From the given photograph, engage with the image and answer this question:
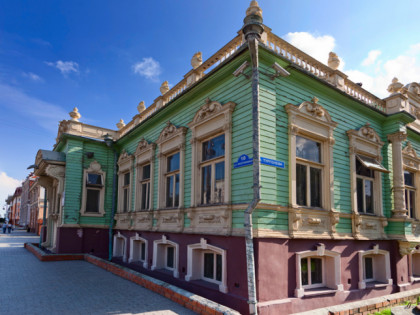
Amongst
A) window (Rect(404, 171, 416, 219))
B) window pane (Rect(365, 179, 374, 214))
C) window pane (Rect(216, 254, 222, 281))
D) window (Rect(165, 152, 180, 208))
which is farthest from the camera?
window (Rect(404, 171, 416, 219))

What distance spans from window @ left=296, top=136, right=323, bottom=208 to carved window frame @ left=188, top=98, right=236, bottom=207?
1.88 m

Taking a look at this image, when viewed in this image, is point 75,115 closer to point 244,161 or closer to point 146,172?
point 146,172

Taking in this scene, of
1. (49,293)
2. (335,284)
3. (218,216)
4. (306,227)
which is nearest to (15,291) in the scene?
(49,293)

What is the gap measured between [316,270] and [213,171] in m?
3.82

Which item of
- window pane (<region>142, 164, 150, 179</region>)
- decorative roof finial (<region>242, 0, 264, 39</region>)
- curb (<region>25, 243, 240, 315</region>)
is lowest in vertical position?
curb (<region>25, 243, 240, 315</region>)

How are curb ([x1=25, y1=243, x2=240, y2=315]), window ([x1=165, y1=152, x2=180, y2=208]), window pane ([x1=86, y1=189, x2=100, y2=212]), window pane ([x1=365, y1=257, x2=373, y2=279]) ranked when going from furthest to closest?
window pane ([x1=86, y1=189, x2=100, y2=212]), window ([x1=165, y1=152, x2=180, y2=208]), window pane ([x1=365, y1=257, x2=373, y2=279]), curb ([x1=25, y1=243, x2=240, y2=315])

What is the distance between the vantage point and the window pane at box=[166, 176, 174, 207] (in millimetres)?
10995

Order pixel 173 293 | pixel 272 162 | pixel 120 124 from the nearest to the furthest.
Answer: pixel 272 162 → pixel 173 293 → pixel 120 124

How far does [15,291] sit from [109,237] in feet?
21.9

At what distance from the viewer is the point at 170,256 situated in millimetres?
10906

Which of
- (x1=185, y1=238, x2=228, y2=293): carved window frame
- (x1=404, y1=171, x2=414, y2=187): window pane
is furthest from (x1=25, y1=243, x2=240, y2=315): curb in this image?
(x1=404, y1=171, x2=414, y2=187): window pane

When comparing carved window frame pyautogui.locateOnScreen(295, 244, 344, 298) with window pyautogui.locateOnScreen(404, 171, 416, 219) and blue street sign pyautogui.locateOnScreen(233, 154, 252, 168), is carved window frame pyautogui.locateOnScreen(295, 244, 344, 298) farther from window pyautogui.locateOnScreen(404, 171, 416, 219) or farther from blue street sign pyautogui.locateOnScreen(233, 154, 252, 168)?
window pyautogui.locateOnScreen(404, 171, 416, 219)

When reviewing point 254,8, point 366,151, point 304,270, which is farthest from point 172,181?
point 366,151

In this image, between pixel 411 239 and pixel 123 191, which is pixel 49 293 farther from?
pixel 411 239
